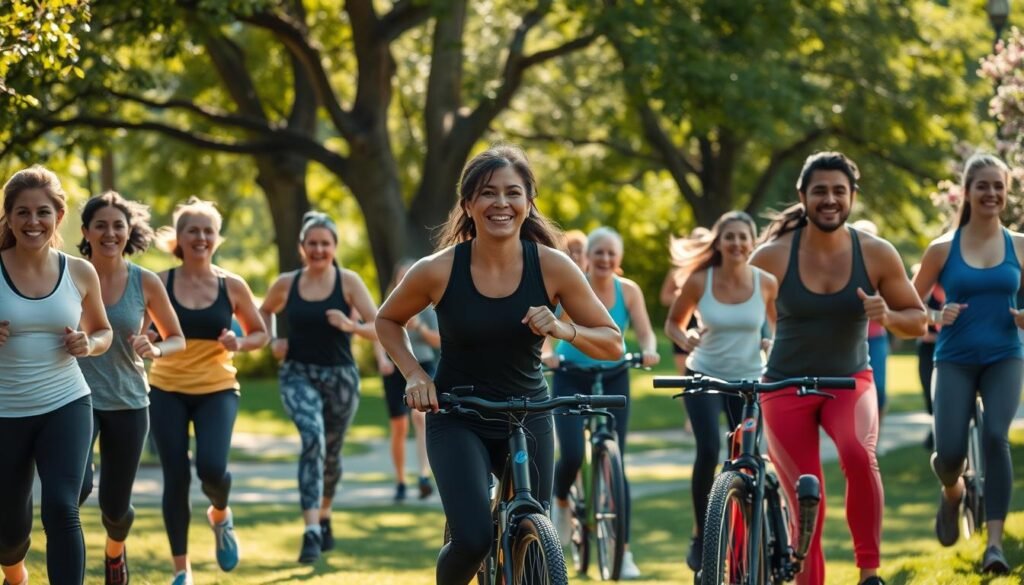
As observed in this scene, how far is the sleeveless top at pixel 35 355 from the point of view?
6734 mm

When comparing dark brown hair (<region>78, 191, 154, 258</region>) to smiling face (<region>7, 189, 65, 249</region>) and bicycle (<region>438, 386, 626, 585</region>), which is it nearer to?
smiling face (<region>7, 189, 65, 249</region>)

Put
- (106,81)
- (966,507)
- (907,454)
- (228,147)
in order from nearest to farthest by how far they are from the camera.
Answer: (966,507) → (106,81) → (907,454) → (228,147)

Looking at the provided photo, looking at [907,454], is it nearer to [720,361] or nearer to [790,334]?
[720,361]

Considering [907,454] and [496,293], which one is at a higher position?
[496,293]

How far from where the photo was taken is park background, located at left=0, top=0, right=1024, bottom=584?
41.8 feet

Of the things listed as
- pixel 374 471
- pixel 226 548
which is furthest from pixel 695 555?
pixel 374 471

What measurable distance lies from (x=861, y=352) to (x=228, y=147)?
1696 centimetres

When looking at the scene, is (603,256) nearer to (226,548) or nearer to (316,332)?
(316,332)

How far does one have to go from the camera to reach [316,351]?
36.6 feet

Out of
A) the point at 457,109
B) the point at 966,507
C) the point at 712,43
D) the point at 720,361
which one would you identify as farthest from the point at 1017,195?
the point at 457,109

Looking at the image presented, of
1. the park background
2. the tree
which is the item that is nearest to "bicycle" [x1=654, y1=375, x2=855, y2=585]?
the park background

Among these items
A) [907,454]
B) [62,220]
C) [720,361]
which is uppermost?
[62,220]

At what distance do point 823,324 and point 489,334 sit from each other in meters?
2.11

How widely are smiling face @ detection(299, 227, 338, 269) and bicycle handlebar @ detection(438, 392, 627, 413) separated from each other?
18.2 ft
